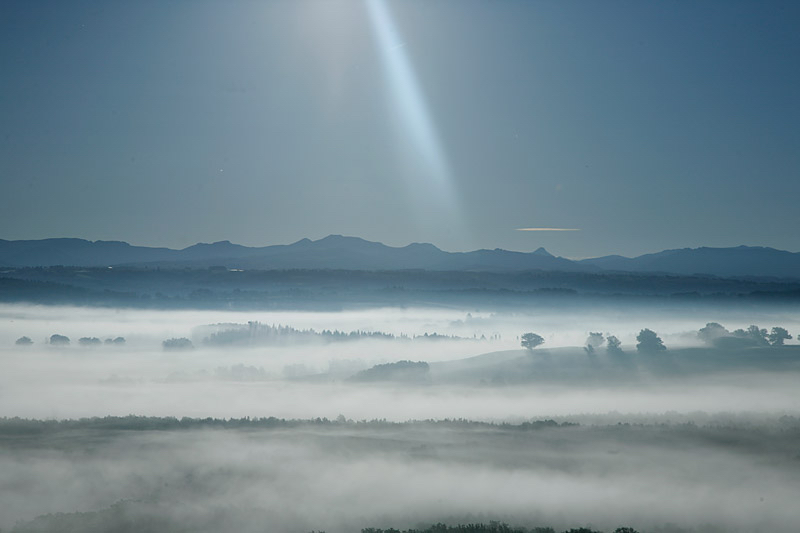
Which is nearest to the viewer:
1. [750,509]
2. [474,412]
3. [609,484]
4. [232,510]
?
[750,509]

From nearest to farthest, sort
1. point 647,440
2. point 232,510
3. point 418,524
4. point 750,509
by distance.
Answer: point 418,524 → point 750,509 → point 232,510 → point 647,440

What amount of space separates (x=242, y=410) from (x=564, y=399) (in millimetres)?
93618

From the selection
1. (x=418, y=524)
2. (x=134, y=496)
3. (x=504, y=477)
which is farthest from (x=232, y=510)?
(x=504, y=477)

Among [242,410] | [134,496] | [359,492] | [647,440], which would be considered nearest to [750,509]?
[359,492]

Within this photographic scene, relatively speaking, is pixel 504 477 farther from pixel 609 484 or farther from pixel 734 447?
pixel 734 447

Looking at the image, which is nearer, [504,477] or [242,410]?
[504,477]

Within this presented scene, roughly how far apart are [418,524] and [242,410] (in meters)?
136

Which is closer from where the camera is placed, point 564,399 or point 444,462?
point 444,462

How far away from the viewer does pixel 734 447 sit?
361 ft

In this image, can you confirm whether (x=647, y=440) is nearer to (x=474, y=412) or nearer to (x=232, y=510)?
(x=474, y=412)

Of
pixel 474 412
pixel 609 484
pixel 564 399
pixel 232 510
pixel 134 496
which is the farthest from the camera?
pixel 564 399

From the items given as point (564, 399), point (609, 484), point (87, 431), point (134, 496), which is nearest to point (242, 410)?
point (87, 431)

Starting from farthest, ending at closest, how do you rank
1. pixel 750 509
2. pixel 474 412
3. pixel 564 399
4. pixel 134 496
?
pixel 564 399 < pixel 474 412 < pixel 134 496 < pixel 750 509

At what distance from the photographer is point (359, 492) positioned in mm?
82250
